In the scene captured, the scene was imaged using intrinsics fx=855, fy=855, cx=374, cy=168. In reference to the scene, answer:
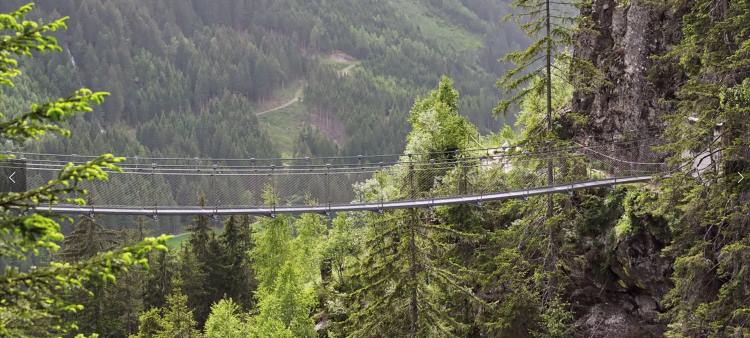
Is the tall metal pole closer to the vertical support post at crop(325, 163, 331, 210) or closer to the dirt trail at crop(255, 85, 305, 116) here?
the vertical support post at crop(325, 163, 331, 210)

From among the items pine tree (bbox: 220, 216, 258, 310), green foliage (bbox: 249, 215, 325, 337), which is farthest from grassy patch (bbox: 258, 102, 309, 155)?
pine tree (bbox: 220, 216, 258, 310)

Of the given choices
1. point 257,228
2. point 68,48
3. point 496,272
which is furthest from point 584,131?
point 68,48

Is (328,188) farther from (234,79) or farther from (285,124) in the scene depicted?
(234,79)

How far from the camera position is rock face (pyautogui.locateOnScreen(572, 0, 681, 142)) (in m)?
22.6

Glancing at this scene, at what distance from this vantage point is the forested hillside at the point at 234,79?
149m

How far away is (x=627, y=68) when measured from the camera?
23500mm

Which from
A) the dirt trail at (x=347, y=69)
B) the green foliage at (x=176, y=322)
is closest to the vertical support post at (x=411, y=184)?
the green foliage at (x=176, y=322)

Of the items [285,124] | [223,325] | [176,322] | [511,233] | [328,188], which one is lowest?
[223,325]

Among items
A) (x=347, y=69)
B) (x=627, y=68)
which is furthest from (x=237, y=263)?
(x=347, y=69)

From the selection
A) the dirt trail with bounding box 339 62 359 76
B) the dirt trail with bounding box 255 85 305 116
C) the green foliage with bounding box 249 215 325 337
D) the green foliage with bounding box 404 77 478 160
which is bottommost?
the green foliage with bounding box 249 215 325 337

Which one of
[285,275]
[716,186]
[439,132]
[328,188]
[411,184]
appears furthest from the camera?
[285,275]

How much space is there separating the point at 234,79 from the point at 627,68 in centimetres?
15807

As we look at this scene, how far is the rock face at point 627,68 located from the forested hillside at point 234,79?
11566cm

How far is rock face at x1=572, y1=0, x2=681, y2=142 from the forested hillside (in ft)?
379
